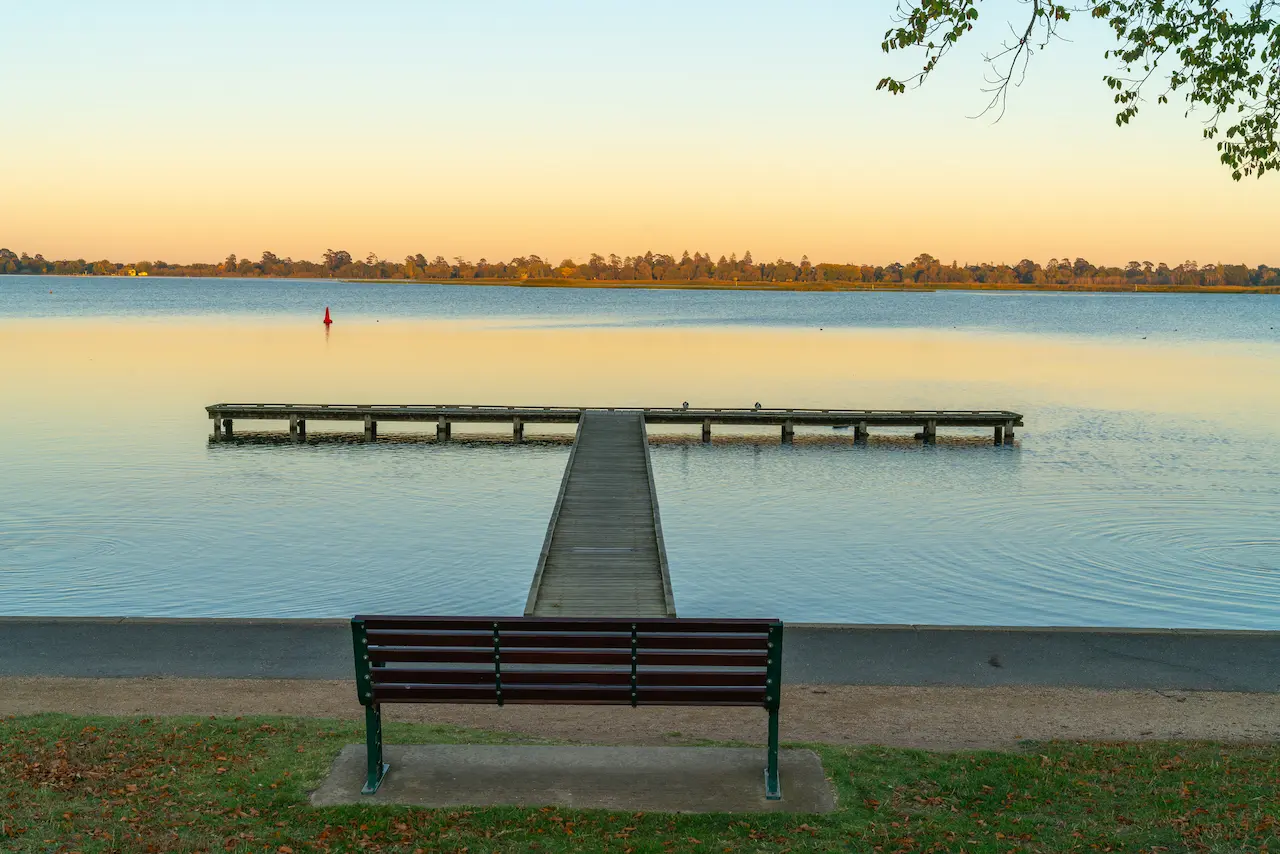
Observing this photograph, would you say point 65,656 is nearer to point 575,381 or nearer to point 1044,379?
point 575,381

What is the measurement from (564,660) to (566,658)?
0.11 ft

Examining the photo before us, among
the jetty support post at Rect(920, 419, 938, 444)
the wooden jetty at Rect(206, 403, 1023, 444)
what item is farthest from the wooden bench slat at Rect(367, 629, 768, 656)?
the jetty support post at Rect(920, 419, 938, 444)

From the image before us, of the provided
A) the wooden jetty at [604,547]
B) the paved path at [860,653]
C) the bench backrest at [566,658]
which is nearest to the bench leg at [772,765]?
the bench backrest at [566,658]

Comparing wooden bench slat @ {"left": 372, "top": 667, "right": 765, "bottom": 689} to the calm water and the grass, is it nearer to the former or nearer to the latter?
the grass

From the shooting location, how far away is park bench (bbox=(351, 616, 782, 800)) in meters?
8.07

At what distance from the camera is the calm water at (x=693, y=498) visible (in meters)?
22.6

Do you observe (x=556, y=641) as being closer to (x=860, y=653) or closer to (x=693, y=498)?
(x=860, y=653)

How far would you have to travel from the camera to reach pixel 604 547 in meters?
20.6

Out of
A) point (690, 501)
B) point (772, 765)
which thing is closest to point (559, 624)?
point (772, 765)

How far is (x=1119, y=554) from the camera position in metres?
26.7

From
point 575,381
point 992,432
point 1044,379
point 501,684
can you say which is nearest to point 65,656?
point 501,684

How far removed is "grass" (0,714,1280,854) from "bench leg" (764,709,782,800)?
0.41 meters

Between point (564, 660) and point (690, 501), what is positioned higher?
point (564, 660)

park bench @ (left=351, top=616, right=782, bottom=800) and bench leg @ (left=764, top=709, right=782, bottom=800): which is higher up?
park bench @ (left=351, top=616, right=782, bottom=800)
